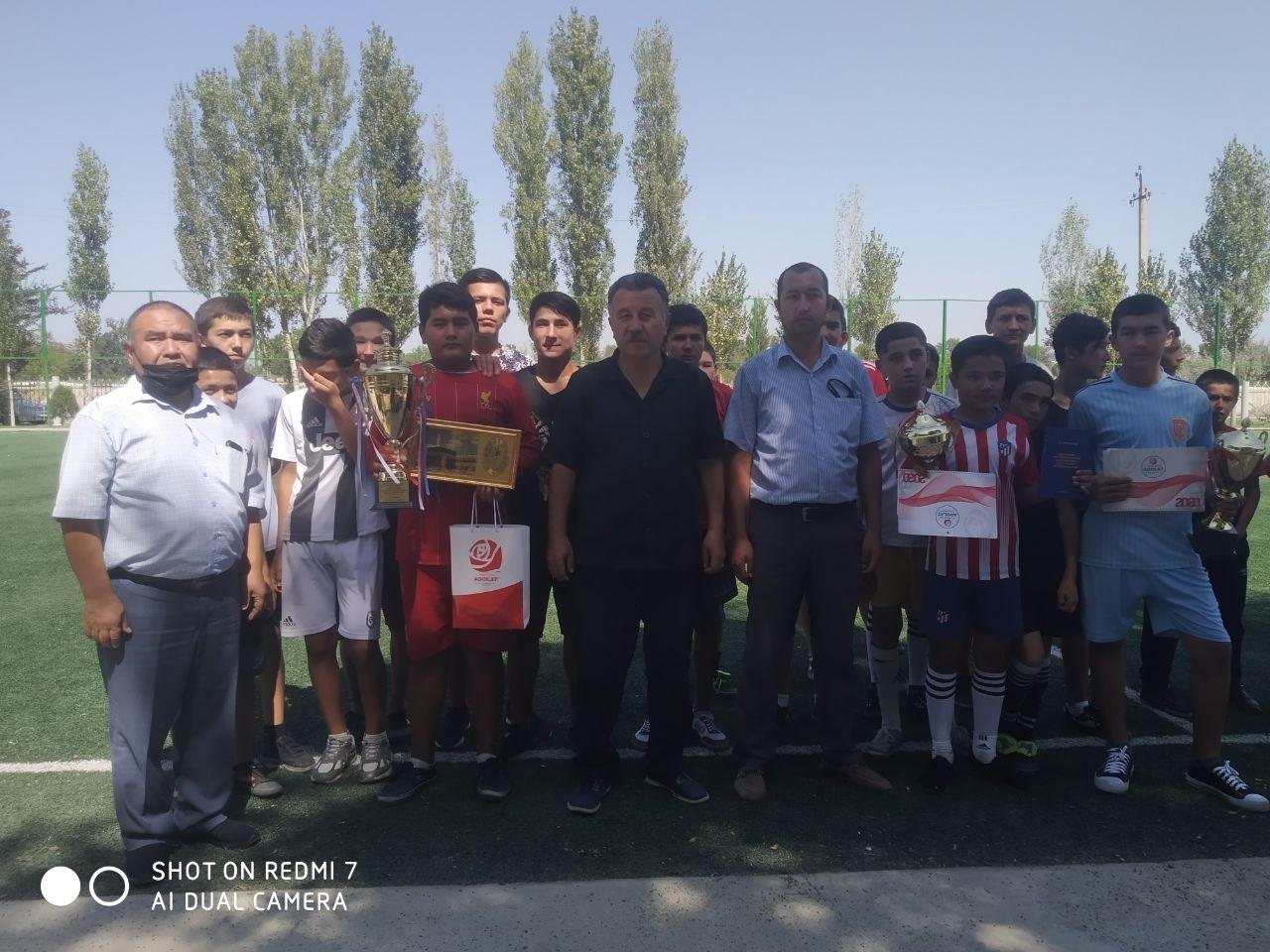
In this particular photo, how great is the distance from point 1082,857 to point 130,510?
11.8ft

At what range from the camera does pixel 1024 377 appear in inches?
161

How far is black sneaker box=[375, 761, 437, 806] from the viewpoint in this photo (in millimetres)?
3536

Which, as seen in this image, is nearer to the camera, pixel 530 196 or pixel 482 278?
pixel 482 278

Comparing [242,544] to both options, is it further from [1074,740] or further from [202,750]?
[1074,740]

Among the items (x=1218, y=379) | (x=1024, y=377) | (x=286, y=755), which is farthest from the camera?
(x=1218, y=379)

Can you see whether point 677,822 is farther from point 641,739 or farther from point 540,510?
point 540,510

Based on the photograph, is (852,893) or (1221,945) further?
(852,893)

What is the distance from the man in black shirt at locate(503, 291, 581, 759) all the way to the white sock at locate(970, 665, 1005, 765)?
5.92ft

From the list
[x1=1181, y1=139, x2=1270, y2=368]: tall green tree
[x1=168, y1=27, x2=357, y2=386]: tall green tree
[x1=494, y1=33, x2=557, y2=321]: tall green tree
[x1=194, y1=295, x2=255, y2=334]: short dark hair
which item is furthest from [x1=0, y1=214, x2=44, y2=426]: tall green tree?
[x1=1181, y1=139, x2=1270, y2=368]: tall green tree

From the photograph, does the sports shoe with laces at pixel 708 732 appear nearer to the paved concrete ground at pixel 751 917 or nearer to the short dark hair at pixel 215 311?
the paved concrete ground at pixel 751 917

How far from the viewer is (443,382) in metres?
3.60

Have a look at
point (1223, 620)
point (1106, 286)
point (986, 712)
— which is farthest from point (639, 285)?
point (1106, 286)

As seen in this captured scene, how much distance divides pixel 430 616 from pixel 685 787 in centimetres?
129

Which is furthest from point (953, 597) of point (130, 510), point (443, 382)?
point (130, 510)
